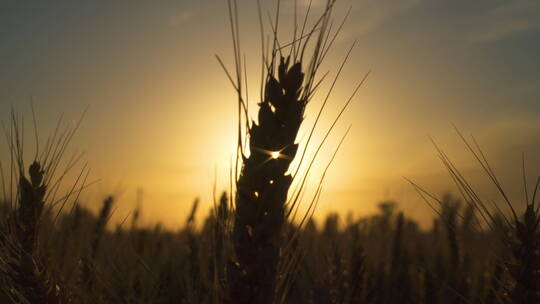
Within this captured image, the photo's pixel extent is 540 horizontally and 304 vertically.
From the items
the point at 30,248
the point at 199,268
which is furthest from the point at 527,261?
the point at 30,248

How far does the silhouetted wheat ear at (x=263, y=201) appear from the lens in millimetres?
1783

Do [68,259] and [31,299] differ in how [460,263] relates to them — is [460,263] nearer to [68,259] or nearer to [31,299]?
[68,259]

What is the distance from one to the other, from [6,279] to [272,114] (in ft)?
5.48

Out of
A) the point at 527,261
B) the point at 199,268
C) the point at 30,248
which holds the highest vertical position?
the point at 527,261

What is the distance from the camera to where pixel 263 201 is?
1.78m

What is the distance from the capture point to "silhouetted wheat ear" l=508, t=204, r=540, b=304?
6.72ft

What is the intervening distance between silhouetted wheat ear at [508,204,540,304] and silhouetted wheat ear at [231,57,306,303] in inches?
42.3

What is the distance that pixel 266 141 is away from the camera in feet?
5.97

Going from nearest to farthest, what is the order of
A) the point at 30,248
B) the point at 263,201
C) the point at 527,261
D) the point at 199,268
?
the point at 263,201 < the point at 527,261 < the point at 30,248 < the point at 199,268

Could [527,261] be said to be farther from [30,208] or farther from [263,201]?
[30,208]

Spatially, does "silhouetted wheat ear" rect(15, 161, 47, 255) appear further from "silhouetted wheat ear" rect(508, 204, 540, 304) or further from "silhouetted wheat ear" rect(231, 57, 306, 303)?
"silhouetted wheat ear" rect(508, 204, 540, 304)

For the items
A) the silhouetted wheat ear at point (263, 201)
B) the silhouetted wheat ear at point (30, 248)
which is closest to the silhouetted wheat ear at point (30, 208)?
the silhouetted wheat ear at point (30, 248)

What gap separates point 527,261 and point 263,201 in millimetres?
1212

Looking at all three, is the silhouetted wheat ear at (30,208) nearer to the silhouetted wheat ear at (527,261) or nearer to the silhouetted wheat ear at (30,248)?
the silhouetted wheat ear at (30,248)
